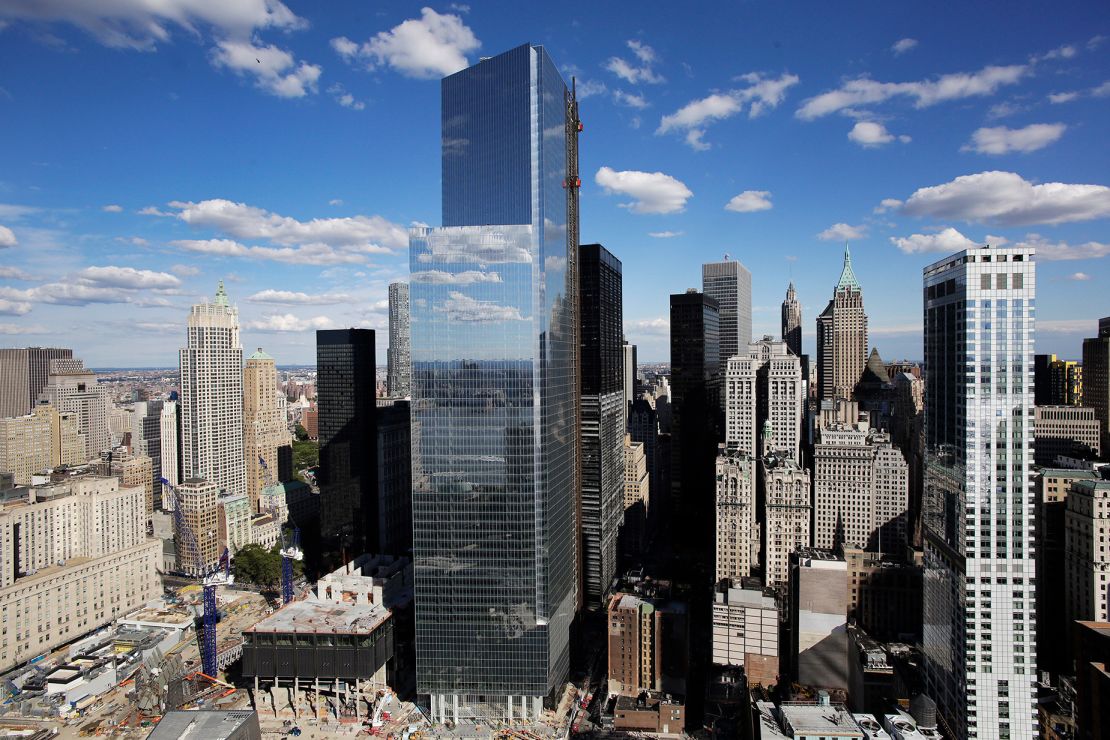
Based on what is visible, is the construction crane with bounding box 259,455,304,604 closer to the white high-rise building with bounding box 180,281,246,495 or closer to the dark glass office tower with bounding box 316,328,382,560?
the dark glass office tower with bounding box 316,328,382,560

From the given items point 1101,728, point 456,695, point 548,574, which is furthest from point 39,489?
point 1101,728

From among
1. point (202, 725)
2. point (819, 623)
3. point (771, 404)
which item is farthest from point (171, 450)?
point (819, 623)

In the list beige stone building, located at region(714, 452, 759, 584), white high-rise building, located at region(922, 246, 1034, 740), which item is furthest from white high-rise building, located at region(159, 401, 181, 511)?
white high-rise building, located at region(922, 246, 1034, 740)

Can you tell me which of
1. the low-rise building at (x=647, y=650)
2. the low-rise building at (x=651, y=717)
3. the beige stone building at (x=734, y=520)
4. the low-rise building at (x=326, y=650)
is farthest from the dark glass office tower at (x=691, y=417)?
the low-rise building at (x=326, y=650)

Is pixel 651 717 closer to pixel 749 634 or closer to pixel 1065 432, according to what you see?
pixel 749 634

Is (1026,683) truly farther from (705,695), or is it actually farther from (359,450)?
(359,450)

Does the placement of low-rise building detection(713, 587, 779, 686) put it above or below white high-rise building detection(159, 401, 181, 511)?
below

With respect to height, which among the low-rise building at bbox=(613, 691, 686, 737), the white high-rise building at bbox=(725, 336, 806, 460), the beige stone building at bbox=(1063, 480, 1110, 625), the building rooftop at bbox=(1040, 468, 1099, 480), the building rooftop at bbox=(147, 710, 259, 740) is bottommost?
the low-rise building at bbox=(613, 691, 686, 737)
